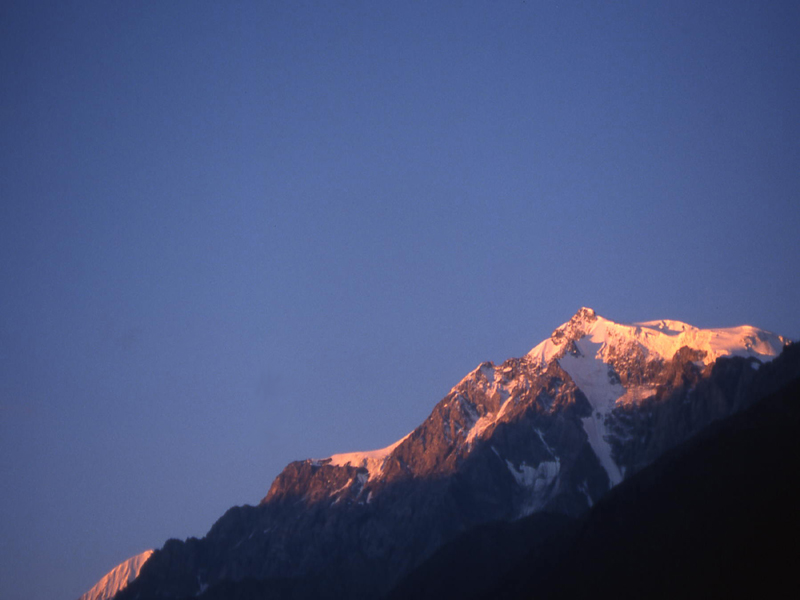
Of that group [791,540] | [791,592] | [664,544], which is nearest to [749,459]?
[664,544]

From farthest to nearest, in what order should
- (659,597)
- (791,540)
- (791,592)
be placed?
(659,597), (791,540), (791,592)

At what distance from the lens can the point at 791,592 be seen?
15038cm

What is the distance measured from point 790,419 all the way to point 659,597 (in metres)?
49.1

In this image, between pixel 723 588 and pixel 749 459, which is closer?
pixel 723 588

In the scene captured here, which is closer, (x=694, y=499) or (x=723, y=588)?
(x=723, y=588)

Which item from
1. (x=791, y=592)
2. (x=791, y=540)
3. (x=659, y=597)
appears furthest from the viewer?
(x=659, y=597)

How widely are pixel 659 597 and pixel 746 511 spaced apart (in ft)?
73.5

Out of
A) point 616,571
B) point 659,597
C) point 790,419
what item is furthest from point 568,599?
point 790,419

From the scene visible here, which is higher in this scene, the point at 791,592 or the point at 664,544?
the point at 664,544

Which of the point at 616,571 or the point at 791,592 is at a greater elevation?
the point at 616,571

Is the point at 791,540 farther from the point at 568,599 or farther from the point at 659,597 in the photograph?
the point at 568,599

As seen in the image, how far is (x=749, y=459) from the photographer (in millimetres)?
198625

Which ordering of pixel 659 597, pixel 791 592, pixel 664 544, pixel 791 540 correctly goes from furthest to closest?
pixel 664 544, pixel 659 597, pixel 791 540, pixel 791 592

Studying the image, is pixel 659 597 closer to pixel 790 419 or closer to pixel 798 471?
pixel 798 471
